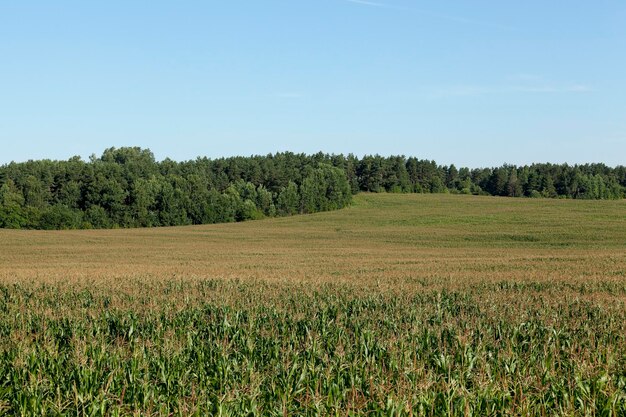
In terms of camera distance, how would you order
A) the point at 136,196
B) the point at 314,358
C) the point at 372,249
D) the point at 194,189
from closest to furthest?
the point at 314,358 → the point at 372,249 → the point at 136,196 → the point at 194,189

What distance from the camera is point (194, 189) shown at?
11125cm

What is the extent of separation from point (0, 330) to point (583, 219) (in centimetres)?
6946

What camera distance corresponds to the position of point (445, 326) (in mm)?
14680

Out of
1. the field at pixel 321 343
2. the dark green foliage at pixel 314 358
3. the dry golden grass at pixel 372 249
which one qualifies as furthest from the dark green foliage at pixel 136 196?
the dark green foliage at pixel 314 358

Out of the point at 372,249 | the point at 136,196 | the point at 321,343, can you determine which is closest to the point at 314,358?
the point at 321,343

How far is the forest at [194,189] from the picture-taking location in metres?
104

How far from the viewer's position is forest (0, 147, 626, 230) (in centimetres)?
10369

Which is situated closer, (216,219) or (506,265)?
(506,265)

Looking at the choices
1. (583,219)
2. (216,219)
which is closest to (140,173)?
(216,219)

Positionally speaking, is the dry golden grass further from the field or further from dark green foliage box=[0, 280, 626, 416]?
dark green foliage box=[0, 280, 626, 416]

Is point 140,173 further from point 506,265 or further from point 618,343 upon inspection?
point 618,343

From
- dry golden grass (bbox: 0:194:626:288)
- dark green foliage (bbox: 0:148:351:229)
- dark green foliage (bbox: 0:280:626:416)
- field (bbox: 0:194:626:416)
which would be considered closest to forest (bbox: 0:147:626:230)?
dark green foliage (bbox: 0:148:351:229)

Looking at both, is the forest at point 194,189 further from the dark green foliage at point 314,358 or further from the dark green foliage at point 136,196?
the dark green foliage at point 314,358

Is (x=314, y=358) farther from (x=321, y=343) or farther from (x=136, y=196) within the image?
(x=136, y=196)
